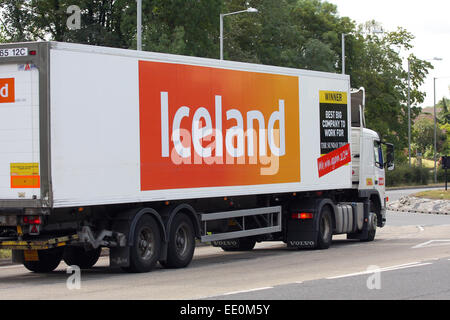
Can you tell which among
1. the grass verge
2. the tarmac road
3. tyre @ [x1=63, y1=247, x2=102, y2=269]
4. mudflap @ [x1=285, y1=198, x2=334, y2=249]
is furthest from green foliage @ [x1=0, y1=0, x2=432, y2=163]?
tyre @ [x1=63, y1=247, x2=102, y2=269]

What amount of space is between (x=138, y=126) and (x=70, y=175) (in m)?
1.83

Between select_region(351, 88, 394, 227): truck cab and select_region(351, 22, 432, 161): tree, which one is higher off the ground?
select_region(351, 22, 432, 161): tree

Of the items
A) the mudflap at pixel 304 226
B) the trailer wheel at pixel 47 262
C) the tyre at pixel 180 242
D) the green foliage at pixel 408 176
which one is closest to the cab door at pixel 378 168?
the mudflap at pixel 304 226

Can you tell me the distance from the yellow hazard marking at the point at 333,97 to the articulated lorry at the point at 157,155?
0.02m

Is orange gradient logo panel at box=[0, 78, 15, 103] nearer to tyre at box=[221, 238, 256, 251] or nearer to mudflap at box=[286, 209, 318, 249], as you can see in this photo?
tyre at box=[221, 238, 256, 251]

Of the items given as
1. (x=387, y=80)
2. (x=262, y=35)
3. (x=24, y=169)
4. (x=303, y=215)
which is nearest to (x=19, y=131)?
(x=24, y=169)

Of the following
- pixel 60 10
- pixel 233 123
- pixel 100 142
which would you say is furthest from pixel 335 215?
pixel 60 10

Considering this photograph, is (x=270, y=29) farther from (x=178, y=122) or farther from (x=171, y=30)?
(x=178, y=122)

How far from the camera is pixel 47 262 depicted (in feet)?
57.0

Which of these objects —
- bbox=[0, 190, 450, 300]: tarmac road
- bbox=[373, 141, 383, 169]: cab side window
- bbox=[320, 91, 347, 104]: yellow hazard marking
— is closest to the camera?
bbox=[0, 190, 450, 300]: tarmac road

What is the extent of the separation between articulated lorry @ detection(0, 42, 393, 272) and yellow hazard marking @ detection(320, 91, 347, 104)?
0.08ft

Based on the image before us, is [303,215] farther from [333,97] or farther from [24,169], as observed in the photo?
[24,169]

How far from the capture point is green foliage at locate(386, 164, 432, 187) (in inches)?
3044

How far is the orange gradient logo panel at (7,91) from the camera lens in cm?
1501
